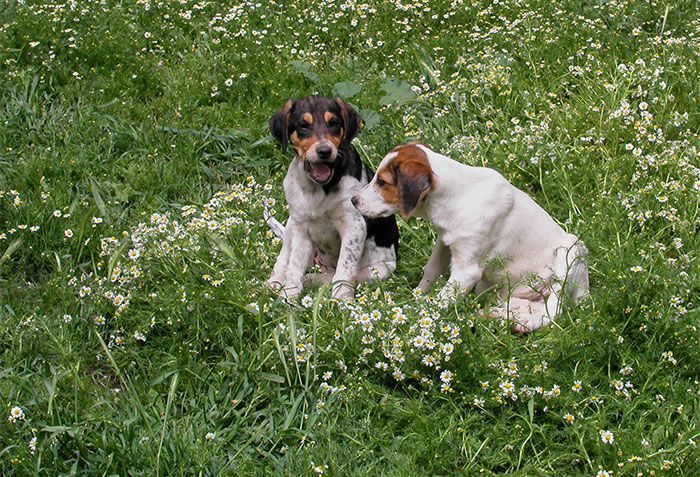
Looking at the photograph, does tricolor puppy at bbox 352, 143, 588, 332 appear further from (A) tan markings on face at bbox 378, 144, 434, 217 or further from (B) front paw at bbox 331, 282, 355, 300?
(B) front paw at bbox 331, 282, 355, 300

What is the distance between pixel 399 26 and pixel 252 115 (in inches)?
93.8

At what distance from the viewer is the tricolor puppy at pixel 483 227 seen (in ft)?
17.6

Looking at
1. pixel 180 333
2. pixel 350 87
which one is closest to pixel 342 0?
pixel 350 87

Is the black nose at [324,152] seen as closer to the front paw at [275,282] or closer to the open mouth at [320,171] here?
the open mouth at [320,171]

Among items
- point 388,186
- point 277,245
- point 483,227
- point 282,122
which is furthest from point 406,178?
point 277,245

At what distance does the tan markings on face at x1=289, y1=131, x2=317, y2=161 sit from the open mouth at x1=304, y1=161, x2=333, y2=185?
8cm

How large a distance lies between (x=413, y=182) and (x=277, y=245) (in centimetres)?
164

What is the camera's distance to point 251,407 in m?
4.82

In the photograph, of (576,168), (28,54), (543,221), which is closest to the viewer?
(543,221)

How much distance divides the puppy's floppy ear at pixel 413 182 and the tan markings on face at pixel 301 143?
2.56 ft

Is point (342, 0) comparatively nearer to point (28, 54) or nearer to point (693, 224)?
point (28, 54)

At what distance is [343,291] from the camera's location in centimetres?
596

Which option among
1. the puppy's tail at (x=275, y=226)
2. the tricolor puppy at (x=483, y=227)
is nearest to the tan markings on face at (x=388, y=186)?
the tricolor puppy at (x=483, y=227)

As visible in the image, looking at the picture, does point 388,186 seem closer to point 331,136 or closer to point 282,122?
point 331,136
